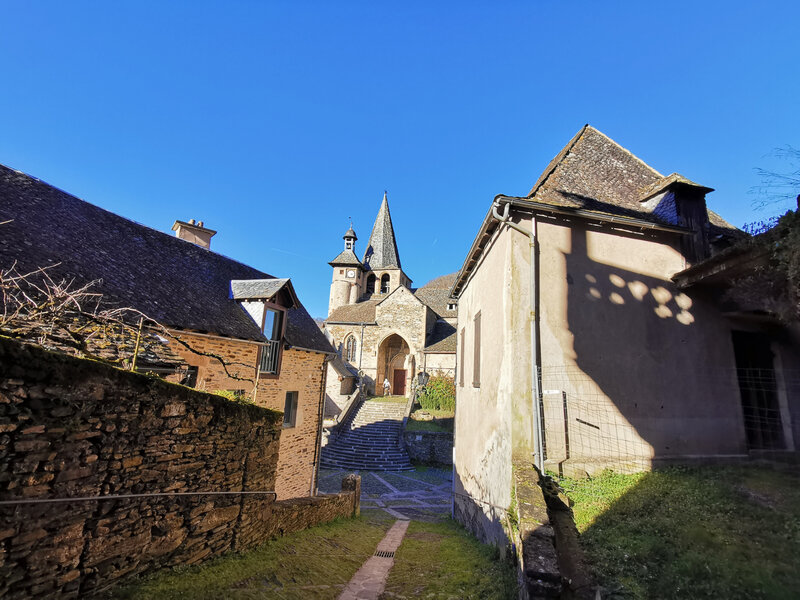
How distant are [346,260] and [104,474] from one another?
39964 millimetres

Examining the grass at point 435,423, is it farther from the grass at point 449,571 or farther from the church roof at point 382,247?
the church roof at point 382,247

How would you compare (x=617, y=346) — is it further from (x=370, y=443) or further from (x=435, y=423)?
(x=435, y=423)

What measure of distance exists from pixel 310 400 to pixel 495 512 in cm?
862

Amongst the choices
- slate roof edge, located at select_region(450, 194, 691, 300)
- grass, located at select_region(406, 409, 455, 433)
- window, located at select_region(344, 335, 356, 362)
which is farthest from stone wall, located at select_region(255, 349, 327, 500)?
window, located at select_region(344, 335, 356, 362)

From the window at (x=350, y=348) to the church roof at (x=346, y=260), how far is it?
1045cm

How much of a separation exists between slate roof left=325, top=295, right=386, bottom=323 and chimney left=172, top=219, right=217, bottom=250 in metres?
19.0

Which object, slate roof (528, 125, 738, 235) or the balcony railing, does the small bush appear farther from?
slate roof (528, 125, 738, 235)

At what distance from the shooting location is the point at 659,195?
830cm

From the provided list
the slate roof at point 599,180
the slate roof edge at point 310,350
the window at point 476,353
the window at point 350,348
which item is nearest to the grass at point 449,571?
the window at point 476,353

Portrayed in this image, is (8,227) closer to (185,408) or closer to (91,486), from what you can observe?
(185,408)

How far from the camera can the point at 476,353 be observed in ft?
32.5

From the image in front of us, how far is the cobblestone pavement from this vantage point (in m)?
13.3

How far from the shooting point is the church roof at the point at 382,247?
44.9 m

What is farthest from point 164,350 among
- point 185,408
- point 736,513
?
point 736,513
